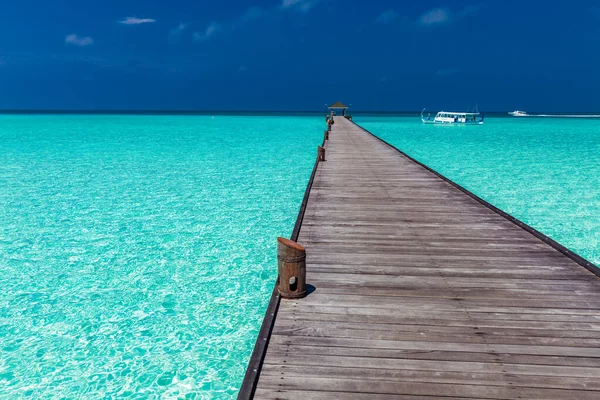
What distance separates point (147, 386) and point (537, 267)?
17.9 feet

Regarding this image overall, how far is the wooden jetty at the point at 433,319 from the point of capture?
337 centimetres

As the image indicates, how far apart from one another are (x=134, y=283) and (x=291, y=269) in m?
4.41

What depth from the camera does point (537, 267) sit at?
5.75 m

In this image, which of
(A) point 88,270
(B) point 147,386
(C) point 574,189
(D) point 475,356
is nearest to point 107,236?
(A) point 88,270

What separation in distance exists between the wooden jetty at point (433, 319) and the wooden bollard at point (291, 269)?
18cm

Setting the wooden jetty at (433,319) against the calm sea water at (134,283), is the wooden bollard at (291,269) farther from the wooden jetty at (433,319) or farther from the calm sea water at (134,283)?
the calm sea water at (134,283)

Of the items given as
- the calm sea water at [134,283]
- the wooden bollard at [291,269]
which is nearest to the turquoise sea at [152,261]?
the calm sea water at [134,283]

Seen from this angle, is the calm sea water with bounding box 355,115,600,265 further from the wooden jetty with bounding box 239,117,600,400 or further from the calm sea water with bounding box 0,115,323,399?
the calm sea water with bounding box 0,115,323,399

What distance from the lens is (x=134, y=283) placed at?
25.5 feet

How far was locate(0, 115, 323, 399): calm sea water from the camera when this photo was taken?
5199 millimetres

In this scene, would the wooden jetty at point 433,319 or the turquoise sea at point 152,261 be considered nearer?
the wooden jetty at point 433,319

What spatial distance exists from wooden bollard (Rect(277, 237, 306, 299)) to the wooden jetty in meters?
0.18

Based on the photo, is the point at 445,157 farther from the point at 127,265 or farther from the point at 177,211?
the point at 127,265

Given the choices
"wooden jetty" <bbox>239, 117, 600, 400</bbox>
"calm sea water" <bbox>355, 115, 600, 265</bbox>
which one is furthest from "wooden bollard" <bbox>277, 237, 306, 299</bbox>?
"calm sea water" <bbox>355, 115, 600, 265</bbox>
